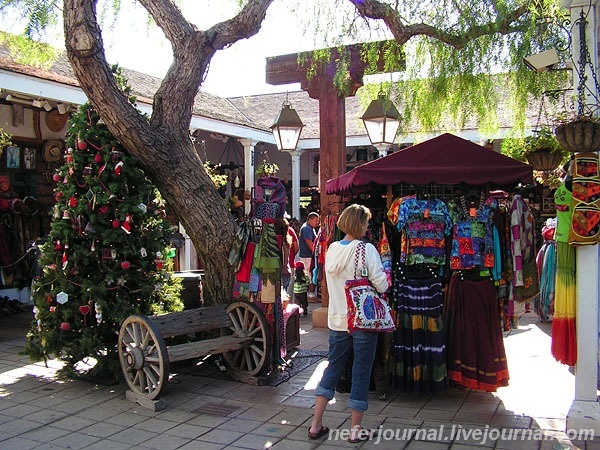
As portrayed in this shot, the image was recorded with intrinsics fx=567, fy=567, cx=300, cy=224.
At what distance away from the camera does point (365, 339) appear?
13.3ft

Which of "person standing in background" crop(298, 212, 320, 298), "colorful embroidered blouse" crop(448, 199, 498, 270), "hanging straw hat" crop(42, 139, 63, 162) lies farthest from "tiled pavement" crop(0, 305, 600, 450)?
"hanging straw hat" crop(42, 139, 63, 162)

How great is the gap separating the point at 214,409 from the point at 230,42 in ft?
12.8

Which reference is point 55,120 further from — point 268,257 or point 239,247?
point 268,257

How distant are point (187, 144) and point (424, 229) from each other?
2868 mm

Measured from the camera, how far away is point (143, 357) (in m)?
4.96

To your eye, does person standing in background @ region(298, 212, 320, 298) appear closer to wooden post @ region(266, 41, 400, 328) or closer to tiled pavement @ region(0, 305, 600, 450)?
wooden post @ region(266, 41, 400, 328)

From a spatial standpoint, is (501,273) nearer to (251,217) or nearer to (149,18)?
(251,217)

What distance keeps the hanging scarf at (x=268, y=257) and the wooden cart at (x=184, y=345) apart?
1.46 feet

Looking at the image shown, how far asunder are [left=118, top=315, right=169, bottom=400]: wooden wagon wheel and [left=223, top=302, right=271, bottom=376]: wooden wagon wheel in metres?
1.00

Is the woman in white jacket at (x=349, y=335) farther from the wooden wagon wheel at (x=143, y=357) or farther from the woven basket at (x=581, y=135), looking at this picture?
the woven basket at (x=581, y=135)

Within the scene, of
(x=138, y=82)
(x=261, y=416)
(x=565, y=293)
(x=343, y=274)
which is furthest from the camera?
(x=138, y=82)

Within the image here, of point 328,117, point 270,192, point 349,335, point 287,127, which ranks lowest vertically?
point 349,335

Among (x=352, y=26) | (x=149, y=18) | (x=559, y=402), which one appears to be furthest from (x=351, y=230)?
(x=149, y=18)

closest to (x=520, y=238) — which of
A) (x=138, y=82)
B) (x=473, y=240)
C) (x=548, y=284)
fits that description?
(x=473, y=240)
